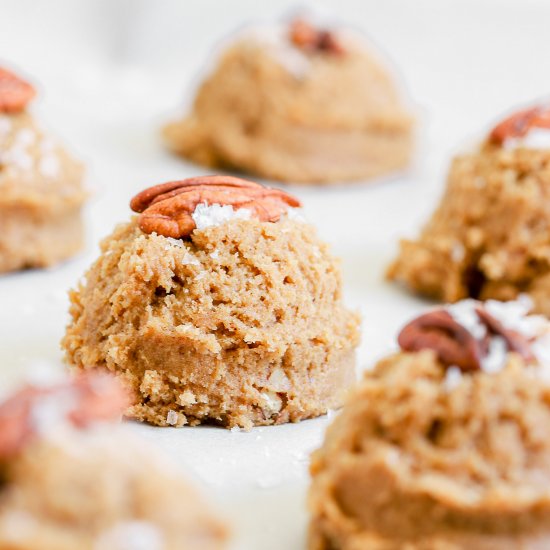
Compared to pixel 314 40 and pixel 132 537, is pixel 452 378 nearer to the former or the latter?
pixel 132 537

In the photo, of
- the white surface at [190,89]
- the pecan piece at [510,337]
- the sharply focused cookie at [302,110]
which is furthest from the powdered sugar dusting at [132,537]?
the sharply focused cookie at [302,110]

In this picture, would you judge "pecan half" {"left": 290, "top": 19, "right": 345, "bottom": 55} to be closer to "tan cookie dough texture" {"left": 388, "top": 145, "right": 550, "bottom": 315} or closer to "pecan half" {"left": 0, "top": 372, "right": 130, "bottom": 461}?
"tan cookie dough texture" {"left": 388, "top": 145, "right": 550, "bottom": 315}

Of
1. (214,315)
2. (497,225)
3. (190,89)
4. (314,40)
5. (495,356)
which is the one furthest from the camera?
(190,89)

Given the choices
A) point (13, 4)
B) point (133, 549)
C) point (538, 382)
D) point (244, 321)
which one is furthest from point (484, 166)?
point (13, 4)

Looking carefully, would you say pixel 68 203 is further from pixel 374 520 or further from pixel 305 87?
pixel 374 520

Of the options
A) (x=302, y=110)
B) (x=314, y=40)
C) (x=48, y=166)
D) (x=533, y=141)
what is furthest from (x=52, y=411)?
(x=314, y=40)

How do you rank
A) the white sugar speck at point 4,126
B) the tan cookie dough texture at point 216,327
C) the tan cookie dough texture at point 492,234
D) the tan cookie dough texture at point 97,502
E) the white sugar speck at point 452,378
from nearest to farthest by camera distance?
1. the tan cookie dough texture at point 97,502
2. the white sugar speck at point 452,378
3. the tan cookie dough texture at point 216,327
4. the tan cookie dough texture at point 492,234
5. the white sugar speck at point 4,126

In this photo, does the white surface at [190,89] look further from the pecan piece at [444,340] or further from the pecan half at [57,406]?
the pecan half at [57,406]

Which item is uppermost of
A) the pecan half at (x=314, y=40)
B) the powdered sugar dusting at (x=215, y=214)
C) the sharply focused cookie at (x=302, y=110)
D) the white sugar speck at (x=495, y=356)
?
the pecan half at (x=314, y=40)
